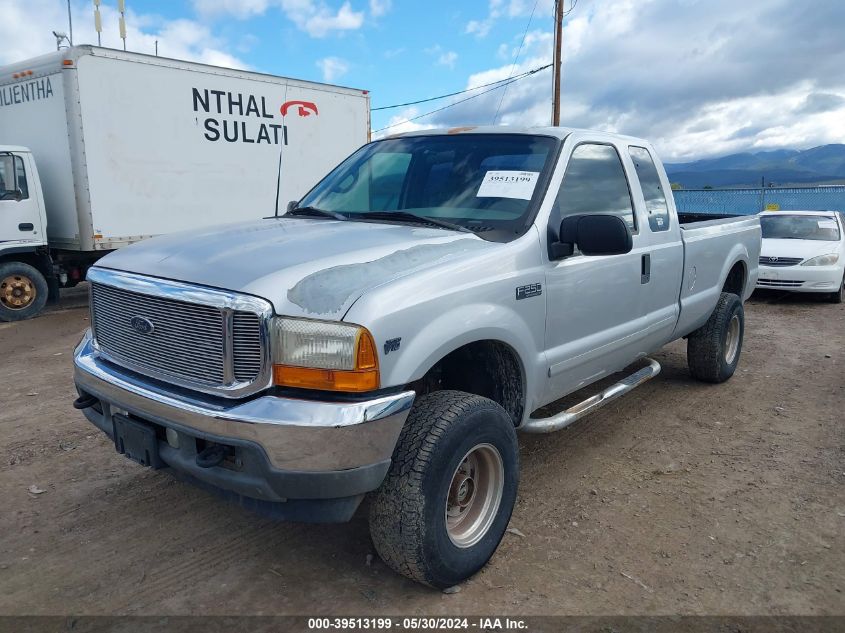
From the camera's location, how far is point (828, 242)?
423 inches

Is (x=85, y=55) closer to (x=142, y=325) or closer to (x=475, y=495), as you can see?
(x=142, y=325)

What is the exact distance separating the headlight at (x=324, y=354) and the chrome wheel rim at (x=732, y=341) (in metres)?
4.56

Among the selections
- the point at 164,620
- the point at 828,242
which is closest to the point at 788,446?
the point at 164,620

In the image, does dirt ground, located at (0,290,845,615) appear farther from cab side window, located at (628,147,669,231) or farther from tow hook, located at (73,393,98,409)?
cab side window, located at (628,147,669,231)

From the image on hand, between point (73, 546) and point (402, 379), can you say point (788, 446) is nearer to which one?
point (402, 379)

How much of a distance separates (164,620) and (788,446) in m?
A: 4.01

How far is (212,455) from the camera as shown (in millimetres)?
2479

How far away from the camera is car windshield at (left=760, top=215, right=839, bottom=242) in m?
11.1

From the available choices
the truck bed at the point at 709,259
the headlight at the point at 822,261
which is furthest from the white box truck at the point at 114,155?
the headlight at the point at 822,261

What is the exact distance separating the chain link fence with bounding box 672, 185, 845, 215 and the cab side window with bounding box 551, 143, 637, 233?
14344 mm

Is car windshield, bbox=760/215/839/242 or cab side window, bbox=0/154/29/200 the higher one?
cab side window, bbox=0/154/29/200

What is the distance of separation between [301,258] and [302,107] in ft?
31.1

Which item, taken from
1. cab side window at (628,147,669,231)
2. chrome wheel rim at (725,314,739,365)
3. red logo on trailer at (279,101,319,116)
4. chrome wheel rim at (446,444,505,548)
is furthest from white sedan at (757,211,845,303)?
chrome wheel rim at (446,444,505,548)

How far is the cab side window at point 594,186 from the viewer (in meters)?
3.64
